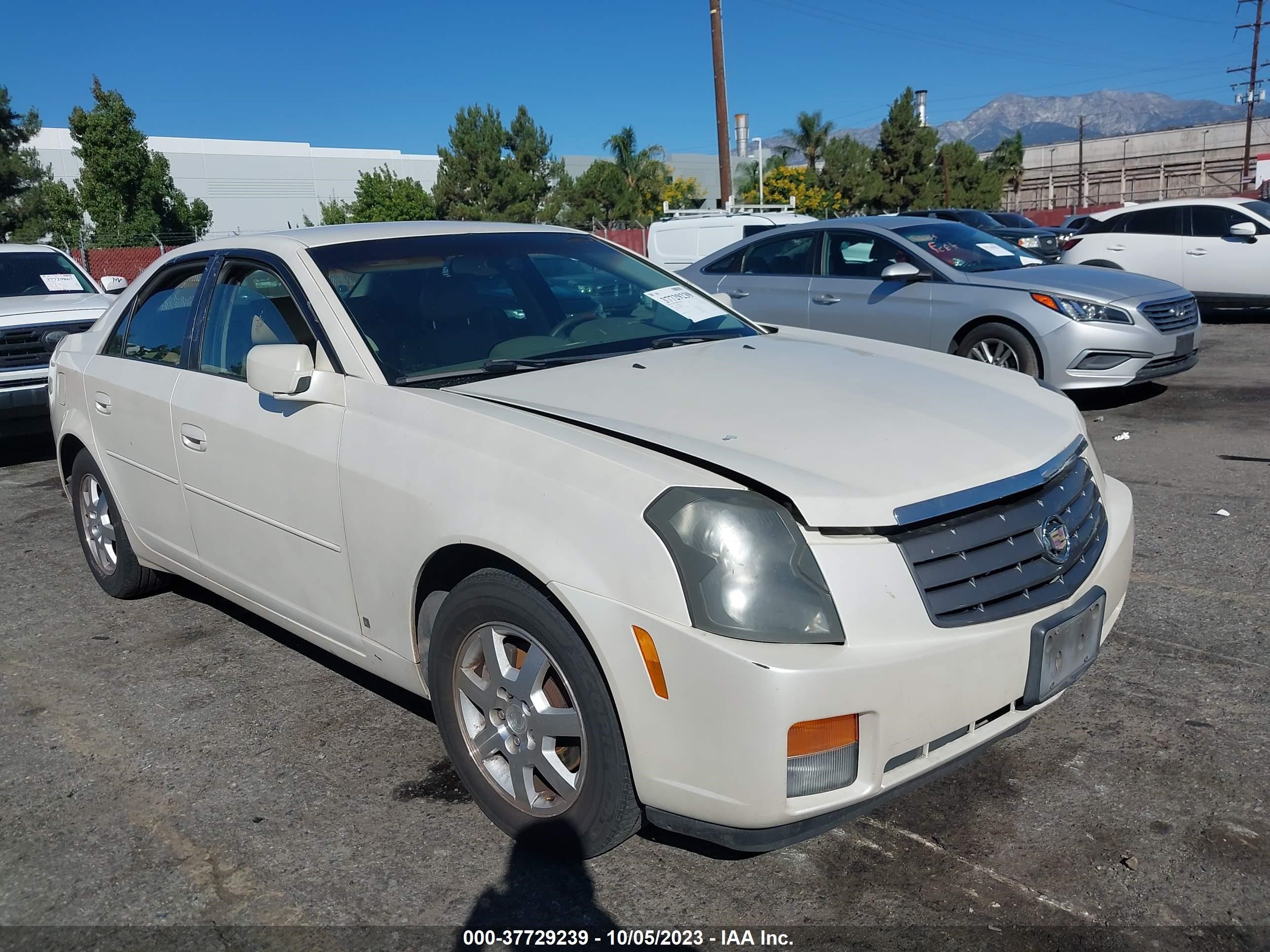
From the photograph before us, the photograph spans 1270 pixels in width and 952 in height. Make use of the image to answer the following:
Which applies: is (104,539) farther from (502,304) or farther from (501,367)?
(501,367)

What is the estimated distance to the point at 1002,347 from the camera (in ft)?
26.3

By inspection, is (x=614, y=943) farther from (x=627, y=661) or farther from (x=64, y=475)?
(x=64, y=475)

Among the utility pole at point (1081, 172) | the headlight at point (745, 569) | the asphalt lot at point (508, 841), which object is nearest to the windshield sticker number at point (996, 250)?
the asphalt lot at point (508, 841)

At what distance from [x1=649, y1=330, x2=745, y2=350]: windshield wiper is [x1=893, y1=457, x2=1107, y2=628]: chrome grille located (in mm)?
1449

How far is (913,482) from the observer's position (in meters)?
2.47

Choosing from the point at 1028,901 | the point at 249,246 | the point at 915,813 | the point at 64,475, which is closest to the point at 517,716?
the point at 915,813

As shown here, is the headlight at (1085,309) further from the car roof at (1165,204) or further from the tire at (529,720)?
the tire at (529,720)

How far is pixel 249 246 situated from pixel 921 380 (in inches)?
94.1

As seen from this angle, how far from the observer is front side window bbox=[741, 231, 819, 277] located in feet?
29.8

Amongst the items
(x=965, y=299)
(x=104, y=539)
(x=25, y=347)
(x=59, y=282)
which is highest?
(x=59, y=282)

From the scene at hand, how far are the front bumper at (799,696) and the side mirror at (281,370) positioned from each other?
124 cm

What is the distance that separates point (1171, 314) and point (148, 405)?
7173 mm

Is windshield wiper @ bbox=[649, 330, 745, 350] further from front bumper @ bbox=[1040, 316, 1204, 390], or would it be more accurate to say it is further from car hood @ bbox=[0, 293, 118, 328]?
car hood @ bbox=[0, 293, 118, 328]

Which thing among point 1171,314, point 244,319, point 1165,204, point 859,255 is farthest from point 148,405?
point 1165,204
